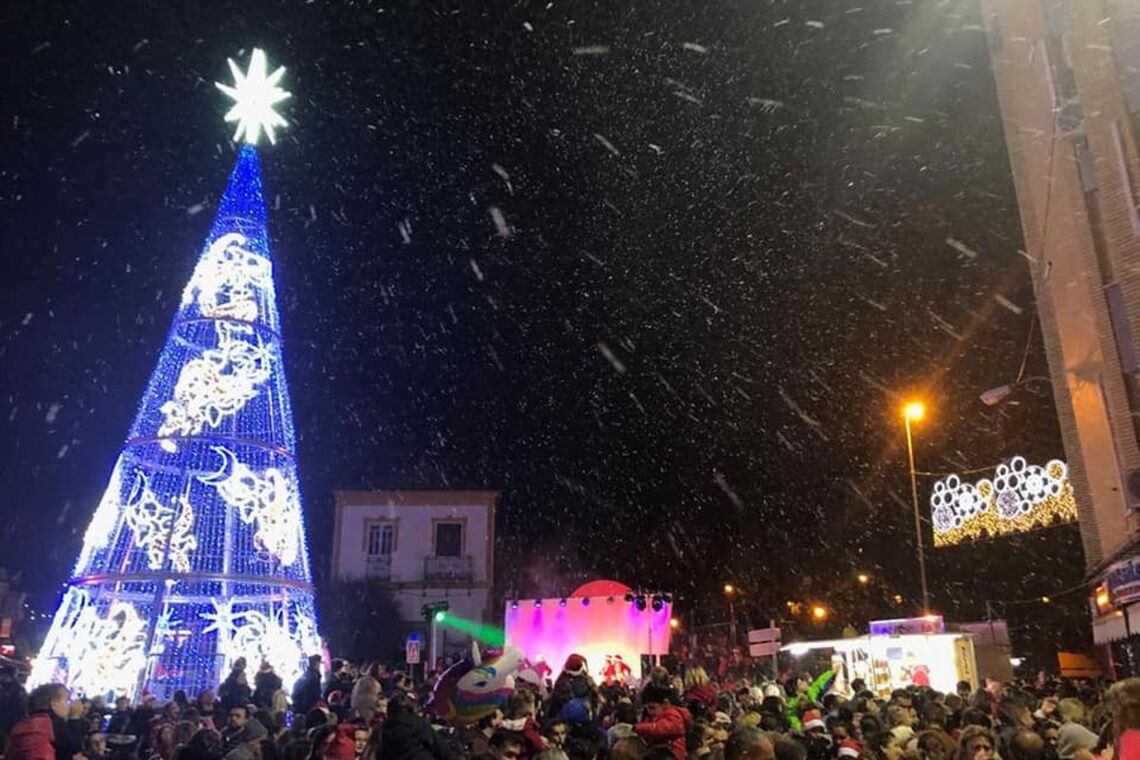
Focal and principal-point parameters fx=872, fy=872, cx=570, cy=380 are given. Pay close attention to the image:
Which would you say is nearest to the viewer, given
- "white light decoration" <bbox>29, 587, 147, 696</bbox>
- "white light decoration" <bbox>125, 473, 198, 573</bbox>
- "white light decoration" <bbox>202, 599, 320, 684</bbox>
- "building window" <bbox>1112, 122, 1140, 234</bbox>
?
"white light decoration" <bbox>29, 587, 147, 696</bbox>

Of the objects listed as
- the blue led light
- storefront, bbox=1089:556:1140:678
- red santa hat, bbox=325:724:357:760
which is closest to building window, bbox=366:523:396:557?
the blue led light

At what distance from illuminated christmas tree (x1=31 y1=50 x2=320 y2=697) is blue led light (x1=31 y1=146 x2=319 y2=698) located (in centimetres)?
2

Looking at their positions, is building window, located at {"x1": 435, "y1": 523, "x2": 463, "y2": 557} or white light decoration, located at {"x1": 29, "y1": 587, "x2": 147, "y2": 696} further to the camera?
building window, located at {"x1": 435, "y1": 523, "x2": 463, "y2": 557}

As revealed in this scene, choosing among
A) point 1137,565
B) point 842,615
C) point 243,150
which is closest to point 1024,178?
point 1137,565

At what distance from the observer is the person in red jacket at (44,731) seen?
6578 mm

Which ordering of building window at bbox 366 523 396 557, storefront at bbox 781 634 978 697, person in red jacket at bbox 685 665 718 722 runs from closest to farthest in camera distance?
person in red jacket at bbox 685 665 718 722, storefront at bbox 781 634 978 697, building window at bbox 366 523 396 557

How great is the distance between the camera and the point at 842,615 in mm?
43156

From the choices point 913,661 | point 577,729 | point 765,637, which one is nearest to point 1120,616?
point 913,661

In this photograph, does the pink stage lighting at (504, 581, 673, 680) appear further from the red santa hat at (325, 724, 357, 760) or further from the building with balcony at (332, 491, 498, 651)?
the red santa hat at (325, 724, 357, 760)

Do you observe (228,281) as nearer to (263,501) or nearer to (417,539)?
(263,501)

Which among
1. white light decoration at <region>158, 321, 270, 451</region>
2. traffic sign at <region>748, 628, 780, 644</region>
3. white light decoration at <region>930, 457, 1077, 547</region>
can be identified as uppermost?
white light decoration at <region>158, 321, 270, 451</region>

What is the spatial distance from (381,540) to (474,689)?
34.1 metres

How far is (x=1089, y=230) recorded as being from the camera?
19.2 m

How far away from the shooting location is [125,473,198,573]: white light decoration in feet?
46.4
